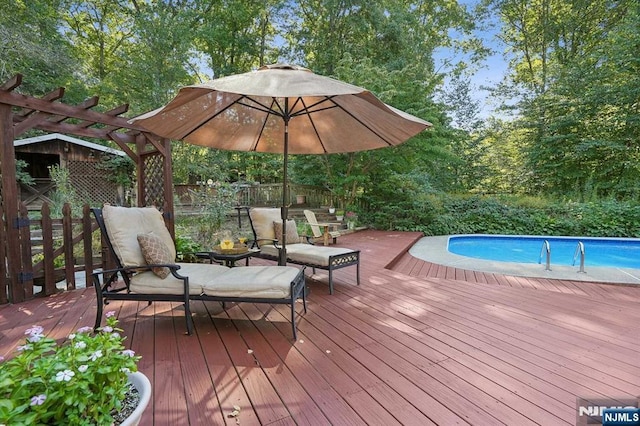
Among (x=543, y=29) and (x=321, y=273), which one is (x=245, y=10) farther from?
(x=321, y=273)

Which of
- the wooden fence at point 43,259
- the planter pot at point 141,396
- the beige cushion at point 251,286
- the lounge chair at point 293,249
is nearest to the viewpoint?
the planter pot at point 141,396

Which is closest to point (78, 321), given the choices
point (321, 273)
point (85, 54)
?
point (321, 273)

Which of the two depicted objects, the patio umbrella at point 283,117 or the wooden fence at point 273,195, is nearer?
the patio umbrella at point 283,117

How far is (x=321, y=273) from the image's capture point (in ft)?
16.1

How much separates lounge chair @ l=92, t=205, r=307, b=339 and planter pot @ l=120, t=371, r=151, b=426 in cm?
129

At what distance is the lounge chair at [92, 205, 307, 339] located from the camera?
273cm

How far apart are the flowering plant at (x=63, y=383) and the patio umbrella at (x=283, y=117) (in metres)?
1.76

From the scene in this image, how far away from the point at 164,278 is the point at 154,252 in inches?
10.9

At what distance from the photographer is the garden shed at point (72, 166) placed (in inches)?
465

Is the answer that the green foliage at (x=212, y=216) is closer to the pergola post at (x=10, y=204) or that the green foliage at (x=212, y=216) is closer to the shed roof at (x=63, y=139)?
the pergola post at (x=10, y=204)

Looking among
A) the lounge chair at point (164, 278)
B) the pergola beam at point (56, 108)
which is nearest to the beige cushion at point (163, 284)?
the lounge chair at point (164, 278)

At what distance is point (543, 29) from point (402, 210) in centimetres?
1230

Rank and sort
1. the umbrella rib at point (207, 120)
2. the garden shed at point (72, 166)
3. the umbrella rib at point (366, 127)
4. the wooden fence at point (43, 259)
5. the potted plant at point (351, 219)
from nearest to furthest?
the umbrella rib at point (366, 127)
the wooden fence at point (43, 259)
the umbrella rib at point (207, 120)
the potted plant at point (351, 219)
the garden shed at point (72, 166)

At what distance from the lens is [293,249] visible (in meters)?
4.49
